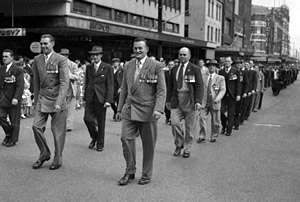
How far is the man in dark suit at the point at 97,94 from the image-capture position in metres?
8.73

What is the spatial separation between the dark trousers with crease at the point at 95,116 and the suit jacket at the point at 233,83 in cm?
357

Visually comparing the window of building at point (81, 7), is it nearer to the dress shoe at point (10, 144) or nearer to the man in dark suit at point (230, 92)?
the man in dark suit at point (230, 92)

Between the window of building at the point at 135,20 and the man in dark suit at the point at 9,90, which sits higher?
the window of building at the point at 135,20

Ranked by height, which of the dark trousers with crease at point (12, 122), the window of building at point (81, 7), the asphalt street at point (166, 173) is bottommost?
the asphalt street at point (166, 173)

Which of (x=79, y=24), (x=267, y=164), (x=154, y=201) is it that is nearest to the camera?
(x=154, y=201)

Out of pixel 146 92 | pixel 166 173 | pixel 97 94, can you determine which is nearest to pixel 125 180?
pixel 166 173

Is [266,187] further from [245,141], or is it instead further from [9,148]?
[9,148]

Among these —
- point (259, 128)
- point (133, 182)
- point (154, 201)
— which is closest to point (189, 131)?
point (133, 182)

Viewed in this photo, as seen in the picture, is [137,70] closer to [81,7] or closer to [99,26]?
[99,26]

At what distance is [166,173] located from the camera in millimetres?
6996

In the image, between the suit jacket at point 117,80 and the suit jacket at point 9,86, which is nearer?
the suit jacket at point 9,86

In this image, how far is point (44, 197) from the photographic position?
5566mm

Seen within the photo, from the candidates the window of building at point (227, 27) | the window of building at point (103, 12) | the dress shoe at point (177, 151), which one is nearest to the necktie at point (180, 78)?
the dress shoe at point (177, 151)

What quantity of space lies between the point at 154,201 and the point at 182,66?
3371mm
